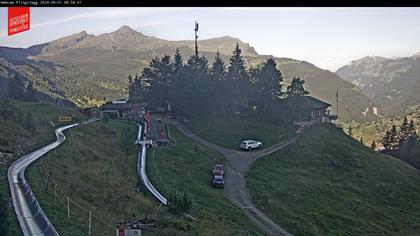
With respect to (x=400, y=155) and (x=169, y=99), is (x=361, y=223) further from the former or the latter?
(x=400, y=155)

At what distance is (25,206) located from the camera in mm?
17781

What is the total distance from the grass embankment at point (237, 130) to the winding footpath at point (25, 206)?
3288 cm

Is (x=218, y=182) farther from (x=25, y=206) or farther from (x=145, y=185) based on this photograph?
(x=25, y=206)

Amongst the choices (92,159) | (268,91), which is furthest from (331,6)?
(268,91)

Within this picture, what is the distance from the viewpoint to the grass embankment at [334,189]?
32.2 metres

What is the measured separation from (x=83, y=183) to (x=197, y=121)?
4184cm

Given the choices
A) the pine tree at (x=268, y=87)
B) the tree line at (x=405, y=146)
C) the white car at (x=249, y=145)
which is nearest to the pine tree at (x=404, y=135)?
the tree line at (x=405, y=146)

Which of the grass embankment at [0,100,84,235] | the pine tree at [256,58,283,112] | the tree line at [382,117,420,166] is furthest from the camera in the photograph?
the tree line at [382,117,420,166]

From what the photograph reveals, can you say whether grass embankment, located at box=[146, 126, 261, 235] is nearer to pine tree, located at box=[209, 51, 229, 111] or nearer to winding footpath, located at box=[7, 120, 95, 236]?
winding footpath, located at box=[7, 120, 95, 236]

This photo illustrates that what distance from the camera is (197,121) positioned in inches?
2549

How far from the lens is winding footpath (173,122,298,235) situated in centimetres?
2820

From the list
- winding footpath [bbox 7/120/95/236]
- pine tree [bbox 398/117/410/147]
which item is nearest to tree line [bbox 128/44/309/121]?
winding footpath [bbox 7/120/95/236]

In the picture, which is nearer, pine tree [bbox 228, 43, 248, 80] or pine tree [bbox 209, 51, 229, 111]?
pine tree [bbox 209, 51, 229, 111]

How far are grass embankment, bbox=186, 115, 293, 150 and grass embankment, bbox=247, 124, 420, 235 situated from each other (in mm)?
3920
